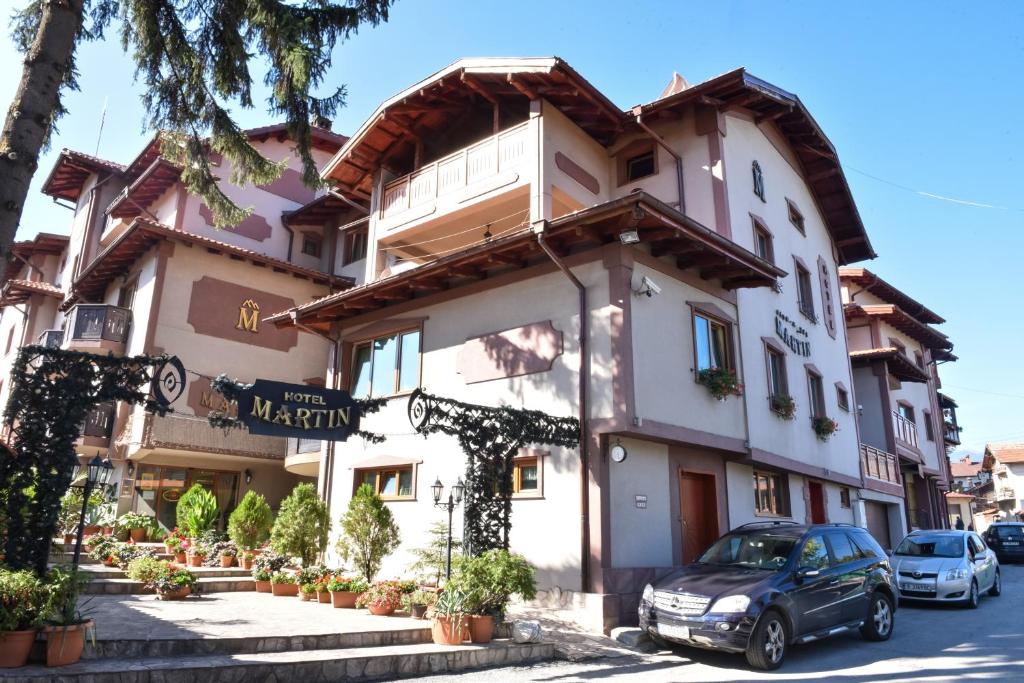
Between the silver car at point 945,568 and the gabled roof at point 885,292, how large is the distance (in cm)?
1414

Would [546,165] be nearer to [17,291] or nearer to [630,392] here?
[630,392]

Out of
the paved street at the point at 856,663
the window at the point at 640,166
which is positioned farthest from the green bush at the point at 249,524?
the window at the point at 640,166

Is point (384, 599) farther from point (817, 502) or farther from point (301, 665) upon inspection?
point (817, 502)

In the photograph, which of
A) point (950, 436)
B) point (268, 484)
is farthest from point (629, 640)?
point (950, 436)

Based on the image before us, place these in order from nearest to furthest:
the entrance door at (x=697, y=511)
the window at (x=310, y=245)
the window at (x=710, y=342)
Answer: the entrance door at (x=697, y=511)
the window at (x=710, y=342)
the window at (x=310, y=245)

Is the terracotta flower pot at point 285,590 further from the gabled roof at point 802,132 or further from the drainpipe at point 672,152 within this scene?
the gabled roof at point 802,132

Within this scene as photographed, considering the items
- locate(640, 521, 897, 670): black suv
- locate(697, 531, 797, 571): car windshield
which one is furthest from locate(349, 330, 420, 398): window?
locate(640, 521, 897, 670): black suv

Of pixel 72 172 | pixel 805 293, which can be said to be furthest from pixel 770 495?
pixel 72 172

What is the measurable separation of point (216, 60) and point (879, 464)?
22.1m

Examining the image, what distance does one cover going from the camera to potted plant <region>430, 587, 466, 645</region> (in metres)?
9.10

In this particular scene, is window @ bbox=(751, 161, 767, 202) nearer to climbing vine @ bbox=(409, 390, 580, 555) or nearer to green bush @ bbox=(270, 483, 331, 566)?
climbing vine @ bbox=(409, 390, 580, 555)

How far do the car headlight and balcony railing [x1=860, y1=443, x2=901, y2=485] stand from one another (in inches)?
555

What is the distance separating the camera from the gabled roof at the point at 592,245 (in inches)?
456

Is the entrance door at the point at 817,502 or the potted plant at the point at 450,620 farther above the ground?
the entrance door at the point at 817,502
